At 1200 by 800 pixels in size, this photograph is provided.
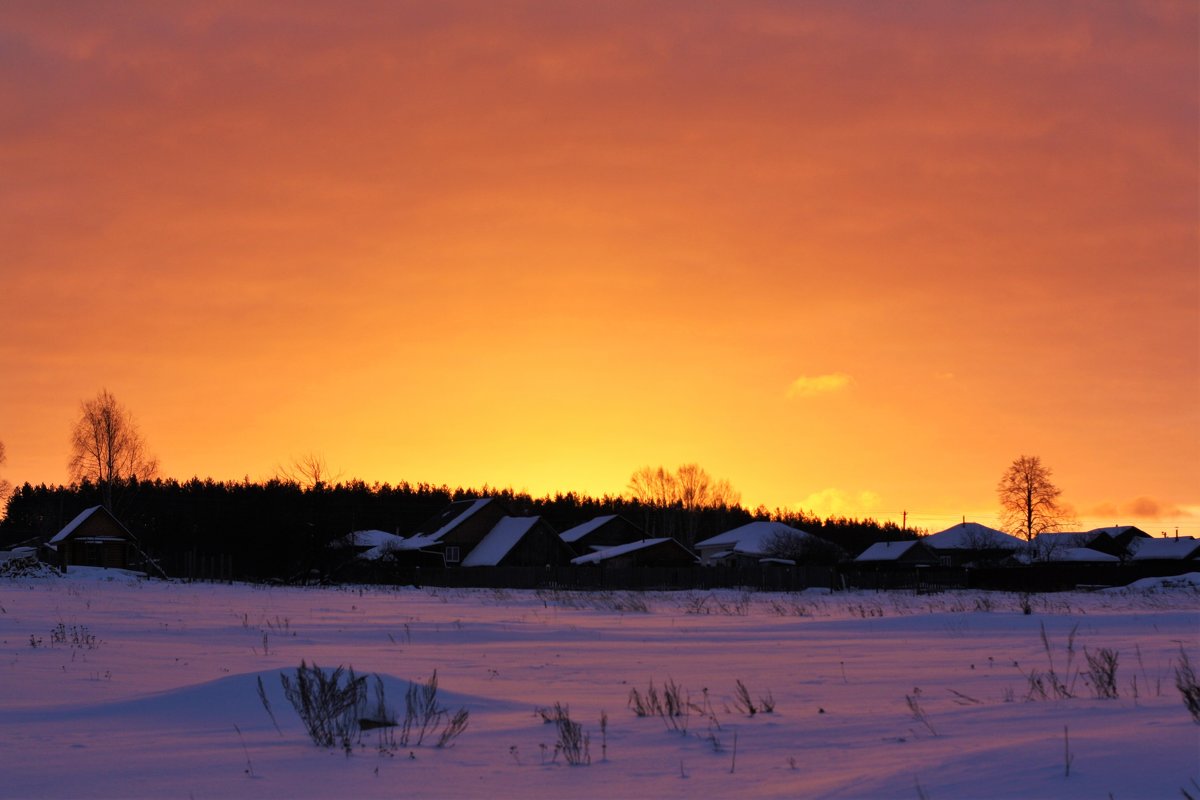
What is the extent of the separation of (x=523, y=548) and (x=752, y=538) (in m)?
33.6

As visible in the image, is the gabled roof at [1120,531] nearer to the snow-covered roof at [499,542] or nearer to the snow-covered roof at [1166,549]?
the snow-covered roof at [1166,549]

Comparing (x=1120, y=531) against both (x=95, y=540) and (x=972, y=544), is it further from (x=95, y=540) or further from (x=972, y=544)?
(x=95, y=540)

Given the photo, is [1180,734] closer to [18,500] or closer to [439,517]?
[439,517]

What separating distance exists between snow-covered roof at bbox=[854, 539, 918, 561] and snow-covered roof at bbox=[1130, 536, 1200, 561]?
22706 mm

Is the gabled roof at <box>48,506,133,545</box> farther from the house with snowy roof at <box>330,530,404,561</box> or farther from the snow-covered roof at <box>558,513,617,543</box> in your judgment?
the snow-covered roof at <box>558,513,617,543</box>

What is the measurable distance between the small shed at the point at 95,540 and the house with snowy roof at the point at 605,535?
118 feet

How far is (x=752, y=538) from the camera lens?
108562 millimetres

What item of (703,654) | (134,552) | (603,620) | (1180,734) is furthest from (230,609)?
(134,552)

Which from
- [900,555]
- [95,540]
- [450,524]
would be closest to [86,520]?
[95,540]

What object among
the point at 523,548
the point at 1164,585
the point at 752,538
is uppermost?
the point at 752,538

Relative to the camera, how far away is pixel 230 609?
31.9 m

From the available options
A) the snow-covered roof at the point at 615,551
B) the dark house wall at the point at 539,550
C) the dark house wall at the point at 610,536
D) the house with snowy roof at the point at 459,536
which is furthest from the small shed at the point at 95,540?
the dark house wall at the point at 610,536

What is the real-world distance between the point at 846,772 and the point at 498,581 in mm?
53574

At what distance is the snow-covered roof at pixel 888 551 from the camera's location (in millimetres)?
98750
